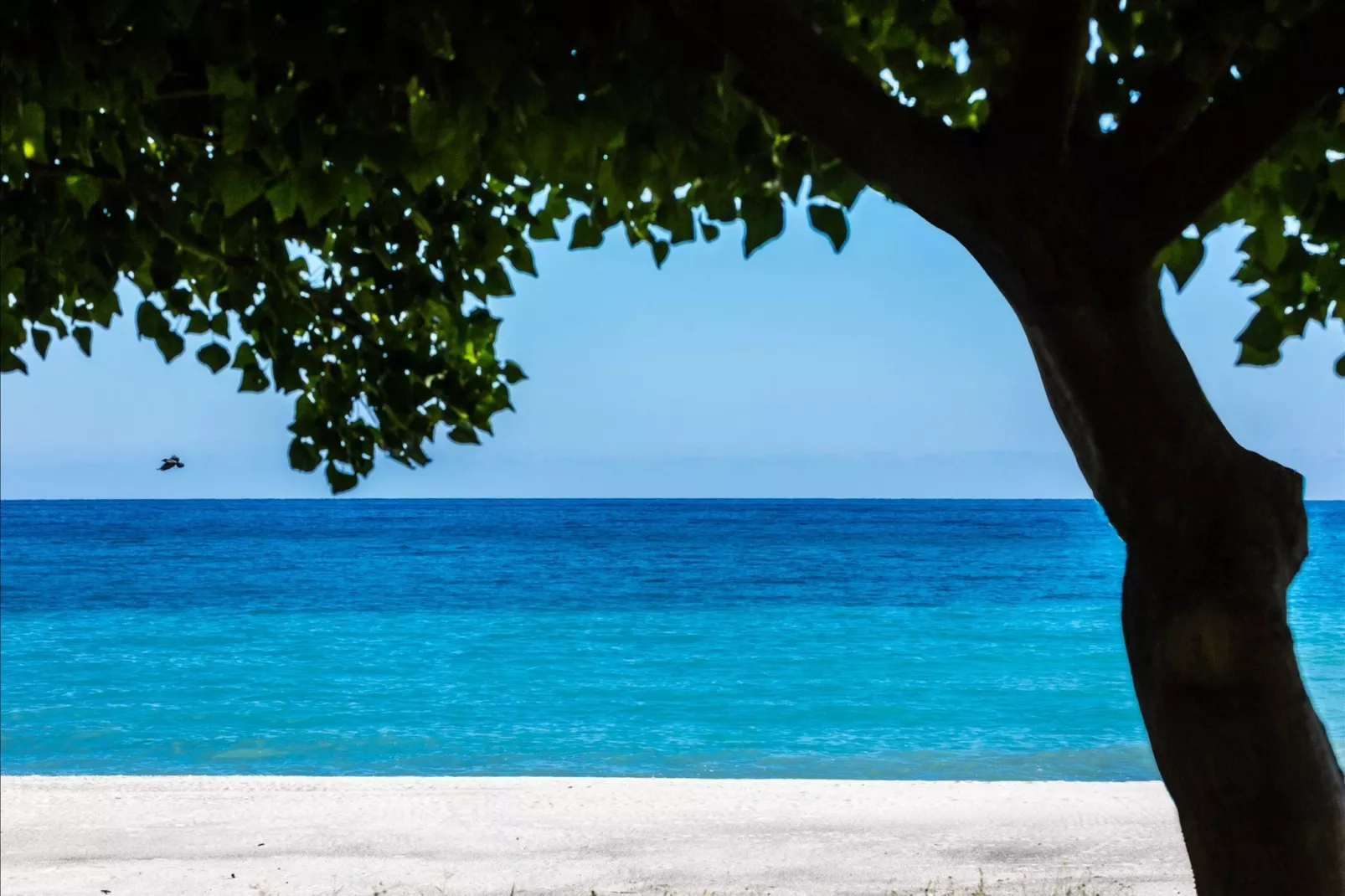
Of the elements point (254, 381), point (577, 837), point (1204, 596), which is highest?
point (254, 381)

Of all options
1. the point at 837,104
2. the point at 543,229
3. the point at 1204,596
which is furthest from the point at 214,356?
the point at 1204,596

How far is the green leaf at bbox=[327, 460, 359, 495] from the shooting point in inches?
214

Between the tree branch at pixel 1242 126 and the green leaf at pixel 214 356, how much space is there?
3.53 meters

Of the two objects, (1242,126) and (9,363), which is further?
(9,363)

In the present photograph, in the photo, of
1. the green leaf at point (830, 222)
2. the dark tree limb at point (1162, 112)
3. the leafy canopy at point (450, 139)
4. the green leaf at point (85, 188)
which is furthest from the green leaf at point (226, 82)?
the dark tree limb at point (1162, 112)

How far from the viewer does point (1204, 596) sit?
304 centimetres

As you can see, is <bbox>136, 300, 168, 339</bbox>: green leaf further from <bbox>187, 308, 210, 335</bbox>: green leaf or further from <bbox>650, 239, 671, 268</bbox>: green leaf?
<bbox>650, 239, 671, 268</bbox>: green leaf

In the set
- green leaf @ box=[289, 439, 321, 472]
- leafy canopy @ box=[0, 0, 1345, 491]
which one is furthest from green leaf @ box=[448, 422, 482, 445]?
green leaf @ box=[289, 439, 321, 472]

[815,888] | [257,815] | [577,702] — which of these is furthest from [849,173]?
[577,702]

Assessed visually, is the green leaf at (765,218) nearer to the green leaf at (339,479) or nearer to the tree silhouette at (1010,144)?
the tree silhouette at (1010,144)

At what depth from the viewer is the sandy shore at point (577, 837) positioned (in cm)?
809

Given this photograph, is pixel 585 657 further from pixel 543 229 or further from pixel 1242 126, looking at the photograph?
pixel 1242 126

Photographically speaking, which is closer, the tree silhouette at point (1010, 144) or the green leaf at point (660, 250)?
the tree silhouette at point (1010, 144)

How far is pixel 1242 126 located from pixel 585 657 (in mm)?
36549
